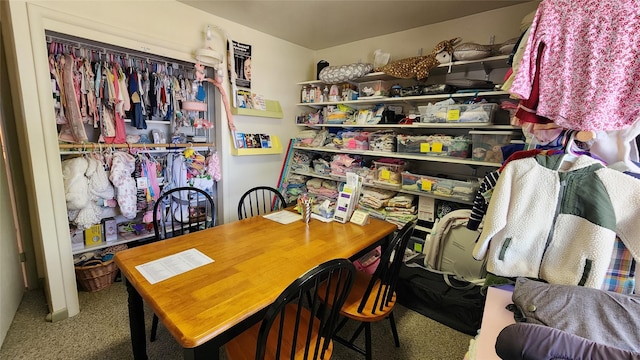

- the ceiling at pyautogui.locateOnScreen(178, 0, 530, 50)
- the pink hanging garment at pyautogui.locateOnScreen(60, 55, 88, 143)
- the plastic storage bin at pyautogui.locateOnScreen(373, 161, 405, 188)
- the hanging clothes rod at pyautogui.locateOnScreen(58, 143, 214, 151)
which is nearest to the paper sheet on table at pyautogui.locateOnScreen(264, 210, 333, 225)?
the plastic storage bin at pyautogui.locateOnScreen(373, 161, 405, 188)

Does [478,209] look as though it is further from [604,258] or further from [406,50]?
[406,50]

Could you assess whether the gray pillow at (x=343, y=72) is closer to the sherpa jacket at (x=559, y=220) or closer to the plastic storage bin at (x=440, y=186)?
the plastic storage bin at (x=440, y=186)

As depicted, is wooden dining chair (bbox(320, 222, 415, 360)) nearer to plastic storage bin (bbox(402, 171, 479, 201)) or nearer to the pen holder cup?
the pen holder cup

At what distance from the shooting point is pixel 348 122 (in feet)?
10.3

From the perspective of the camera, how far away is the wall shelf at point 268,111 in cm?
294

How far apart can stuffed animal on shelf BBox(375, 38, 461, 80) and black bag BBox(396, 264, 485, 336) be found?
1.71 metres

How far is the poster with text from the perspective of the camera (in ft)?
9.54

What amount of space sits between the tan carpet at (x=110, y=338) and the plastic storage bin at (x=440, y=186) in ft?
3.41

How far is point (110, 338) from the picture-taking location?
1850 millimetres

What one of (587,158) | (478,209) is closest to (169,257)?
(478,209)

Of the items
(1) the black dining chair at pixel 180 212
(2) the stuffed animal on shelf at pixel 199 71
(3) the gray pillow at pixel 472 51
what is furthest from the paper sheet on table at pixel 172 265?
(3) the gray pillow at pixel 472 51

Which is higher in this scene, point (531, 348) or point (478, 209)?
point (478, 209)

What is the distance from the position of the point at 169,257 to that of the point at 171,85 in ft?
6.53

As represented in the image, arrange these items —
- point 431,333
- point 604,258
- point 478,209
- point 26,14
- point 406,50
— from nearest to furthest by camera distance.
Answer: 1. point 604,258
2. point 478,209
3. point 26,14
4. point 431,333
5. point 406,50
